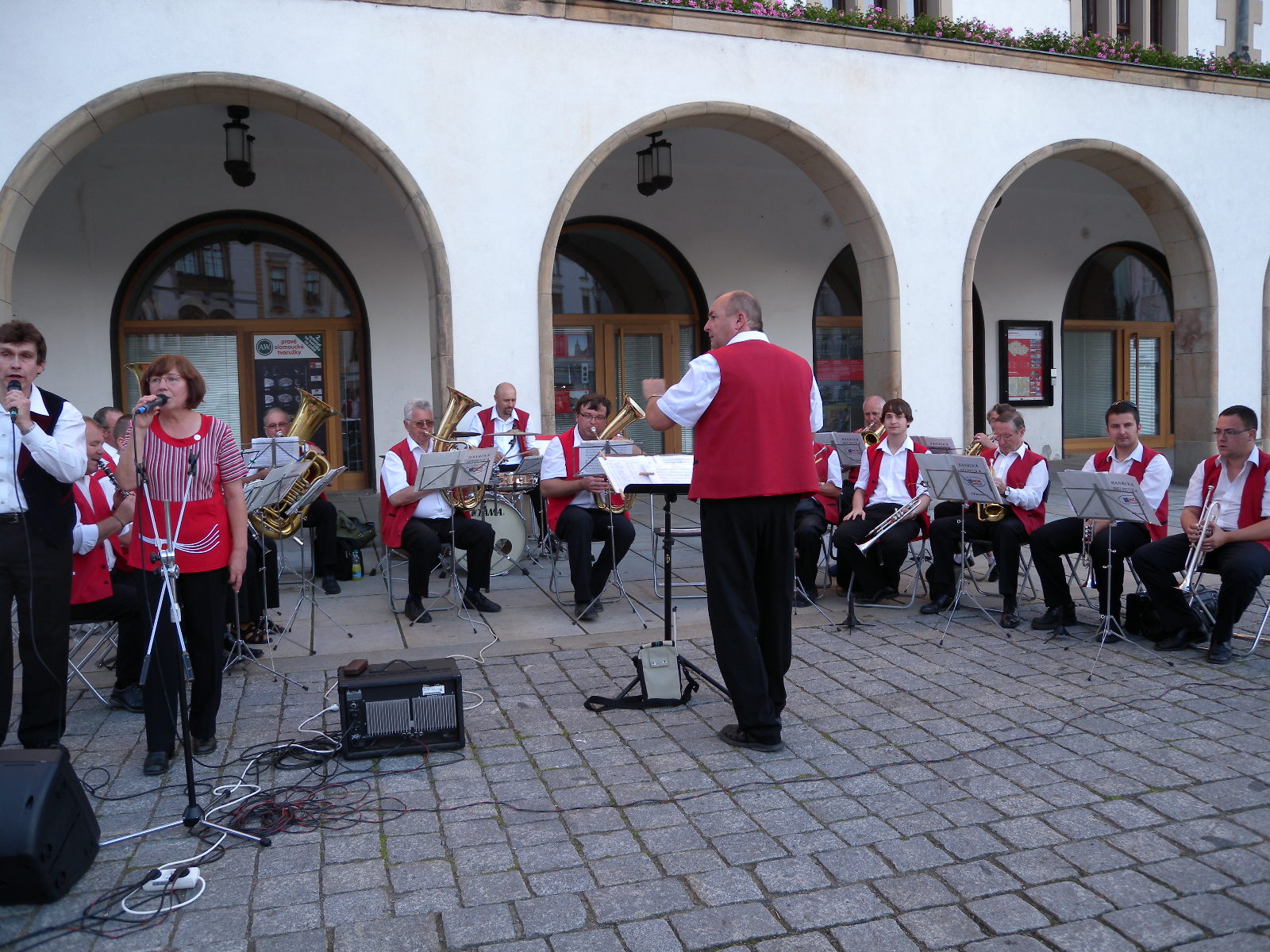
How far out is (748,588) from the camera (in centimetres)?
439

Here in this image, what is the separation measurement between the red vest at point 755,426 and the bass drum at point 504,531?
4.16 metres

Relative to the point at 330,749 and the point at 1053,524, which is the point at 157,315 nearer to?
the point at 330,749

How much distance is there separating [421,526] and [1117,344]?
43.6ft

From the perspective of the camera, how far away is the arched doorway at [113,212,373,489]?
38.6 feet

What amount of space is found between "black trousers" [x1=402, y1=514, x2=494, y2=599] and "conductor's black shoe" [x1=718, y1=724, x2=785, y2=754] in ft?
9.15

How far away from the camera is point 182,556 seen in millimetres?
4195

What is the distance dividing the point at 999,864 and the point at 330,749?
8.71ft

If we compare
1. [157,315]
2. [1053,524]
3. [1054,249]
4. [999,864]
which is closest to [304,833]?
[999,864]

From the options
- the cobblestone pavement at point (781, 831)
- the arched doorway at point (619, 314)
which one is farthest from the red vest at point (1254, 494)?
the arched doorway at point (619, 314)

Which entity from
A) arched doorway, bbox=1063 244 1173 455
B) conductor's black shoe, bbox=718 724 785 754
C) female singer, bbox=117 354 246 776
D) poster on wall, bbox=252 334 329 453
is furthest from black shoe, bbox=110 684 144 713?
arched doorway, bbox=1063 244 1173 455

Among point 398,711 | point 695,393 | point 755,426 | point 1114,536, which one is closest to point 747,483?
point 755,426

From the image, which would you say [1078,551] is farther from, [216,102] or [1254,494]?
[216,102]

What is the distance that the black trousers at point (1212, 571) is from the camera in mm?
5488

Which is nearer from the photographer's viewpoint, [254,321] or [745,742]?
[745,742]
